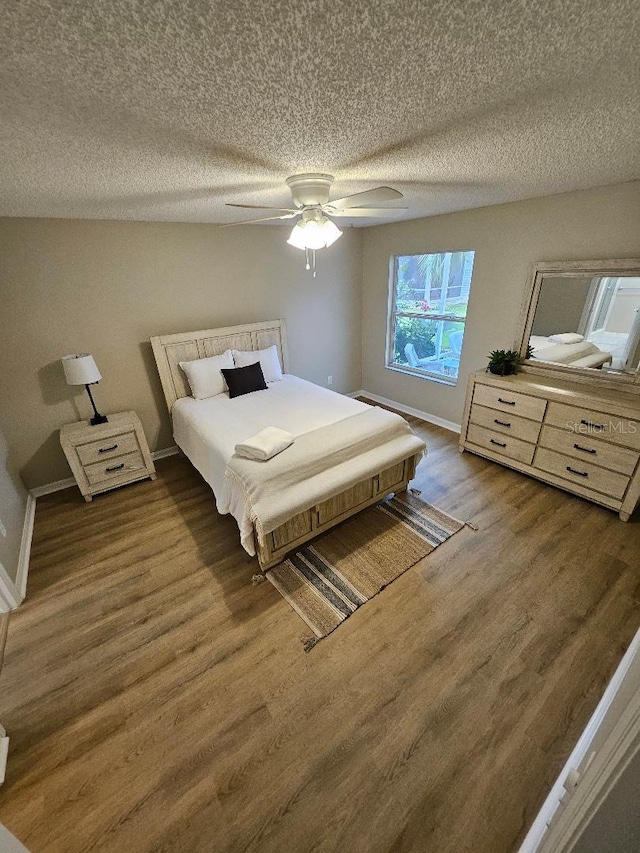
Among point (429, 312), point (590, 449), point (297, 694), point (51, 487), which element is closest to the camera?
point (297, 694)

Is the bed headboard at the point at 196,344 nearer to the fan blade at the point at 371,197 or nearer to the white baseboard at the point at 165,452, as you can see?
the white baseboard at the point at 165,452

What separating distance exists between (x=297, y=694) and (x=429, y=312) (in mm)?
3724

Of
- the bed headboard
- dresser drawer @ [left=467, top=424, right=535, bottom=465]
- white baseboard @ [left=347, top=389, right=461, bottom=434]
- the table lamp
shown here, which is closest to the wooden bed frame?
the bed headboard

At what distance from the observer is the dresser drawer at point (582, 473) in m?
2.45

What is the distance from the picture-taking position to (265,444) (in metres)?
2.25

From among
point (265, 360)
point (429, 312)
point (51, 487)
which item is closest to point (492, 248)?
point (429, 312)

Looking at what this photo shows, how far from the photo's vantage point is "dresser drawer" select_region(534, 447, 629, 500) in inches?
96.3

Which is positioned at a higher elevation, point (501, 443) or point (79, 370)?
point (79, 370)

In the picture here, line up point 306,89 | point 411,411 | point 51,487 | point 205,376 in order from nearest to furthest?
point 306,89, point 51,487, point 205,376, point 411,411

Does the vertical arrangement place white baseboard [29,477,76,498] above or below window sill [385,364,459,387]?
below

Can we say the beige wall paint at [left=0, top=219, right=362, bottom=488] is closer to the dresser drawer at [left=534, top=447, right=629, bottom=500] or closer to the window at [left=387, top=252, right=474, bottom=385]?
the window at [left=387, top=252, right=474, bottom=385]

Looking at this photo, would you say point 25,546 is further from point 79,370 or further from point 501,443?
point 501,443

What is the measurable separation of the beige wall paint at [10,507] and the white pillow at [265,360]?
2004mm

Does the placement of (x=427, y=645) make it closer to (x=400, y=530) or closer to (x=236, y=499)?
(x=400, y=530)
